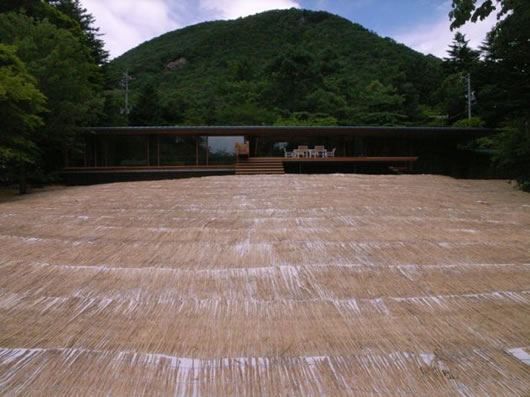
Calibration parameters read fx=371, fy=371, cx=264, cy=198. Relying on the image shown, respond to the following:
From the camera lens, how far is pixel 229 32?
47.1m

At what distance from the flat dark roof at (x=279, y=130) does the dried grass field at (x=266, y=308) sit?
10114mm

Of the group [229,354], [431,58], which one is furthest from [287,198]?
[431,58]

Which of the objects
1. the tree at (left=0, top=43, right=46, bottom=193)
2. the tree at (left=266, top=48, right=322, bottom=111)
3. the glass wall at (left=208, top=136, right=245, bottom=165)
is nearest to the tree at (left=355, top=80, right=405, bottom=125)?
the tree at (left=266, top=48, right=322, bottom=111)

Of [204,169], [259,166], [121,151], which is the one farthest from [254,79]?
[259,166]

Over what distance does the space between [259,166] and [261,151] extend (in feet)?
4.90

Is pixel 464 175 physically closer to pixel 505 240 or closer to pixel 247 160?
pixel 247 160

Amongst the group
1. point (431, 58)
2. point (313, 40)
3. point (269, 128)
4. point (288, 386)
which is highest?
point (313, 40)

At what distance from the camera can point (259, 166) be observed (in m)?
13.5

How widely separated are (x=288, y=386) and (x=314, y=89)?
28.6m

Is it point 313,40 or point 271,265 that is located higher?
point 313,40

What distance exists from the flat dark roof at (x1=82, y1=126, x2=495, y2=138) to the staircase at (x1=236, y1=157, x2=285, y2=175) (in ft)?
3.19

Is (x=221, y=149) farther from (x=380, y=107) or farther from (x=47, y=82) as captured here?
(x=380, y=107)

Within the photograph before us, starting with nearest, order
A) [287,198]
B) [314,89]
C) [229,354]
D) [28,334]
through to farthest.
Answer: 1. [229,354]
2. [28,334]
3. [287,198]
4. [314,89]

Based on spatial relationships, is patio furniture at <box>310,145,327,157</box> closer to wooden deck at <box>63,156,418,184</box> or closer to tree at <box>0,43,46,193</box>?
wooden deck at <box>63,156,418,184</box>
